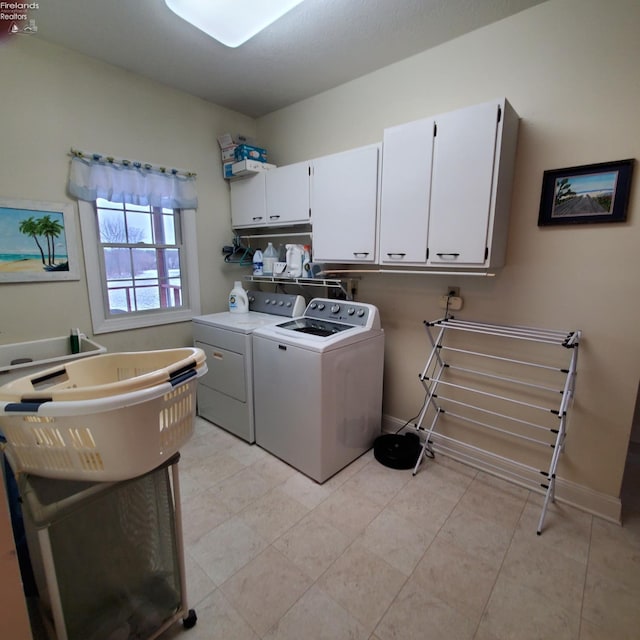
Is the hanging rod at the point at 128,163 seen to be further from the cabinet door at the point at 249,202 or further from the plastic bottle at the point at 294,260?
the plastic bottle at the point at 294,260

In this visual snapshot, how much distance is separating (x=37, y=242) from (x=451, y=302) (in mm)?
2660

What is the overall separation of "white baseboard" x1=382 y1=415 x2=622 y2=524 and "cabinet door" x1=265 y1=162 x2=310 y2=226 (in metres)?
1.94

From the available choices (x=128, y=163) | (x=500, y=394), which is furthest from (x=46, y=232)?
(x=500, y=394)

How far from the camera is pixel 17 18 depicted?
1.82 m

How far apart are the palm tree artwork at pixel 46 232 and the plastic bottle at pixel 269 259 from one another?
1411 mm

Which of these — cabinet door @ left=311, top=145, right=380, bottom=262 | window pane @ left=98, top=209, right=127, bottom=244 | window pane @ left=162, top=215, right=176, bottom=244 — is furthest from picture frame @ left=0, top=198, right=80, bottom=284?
cabinet door @ left=311, top=145, right=380, bottom=262

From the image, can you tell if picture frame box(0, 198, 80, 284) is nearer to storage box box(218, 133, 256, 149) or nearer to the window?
the window

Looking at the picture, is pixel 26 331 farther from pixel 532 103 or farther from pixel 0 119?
pixel 532 103

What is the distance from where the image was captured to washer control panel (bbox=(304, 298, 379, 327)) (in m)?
2.29

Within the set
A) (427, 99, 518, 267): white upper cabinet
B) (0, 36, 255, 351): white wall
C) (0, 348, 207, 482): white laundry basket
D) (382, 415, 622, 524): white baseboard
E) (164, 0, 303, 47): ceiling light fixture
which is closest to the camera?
(0, 348, 207, 482): white laundry basket

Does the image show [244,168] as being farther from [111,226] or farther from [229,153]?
[111,226]

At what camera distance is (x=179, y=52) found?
7.01ft

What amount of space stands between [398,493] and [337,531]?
47 cm

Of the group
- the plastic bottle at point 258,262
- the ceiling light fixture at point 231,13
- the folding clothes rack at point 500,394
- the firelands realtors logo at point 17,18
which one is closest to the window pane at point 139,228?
the plastic bottle at point 258,262
